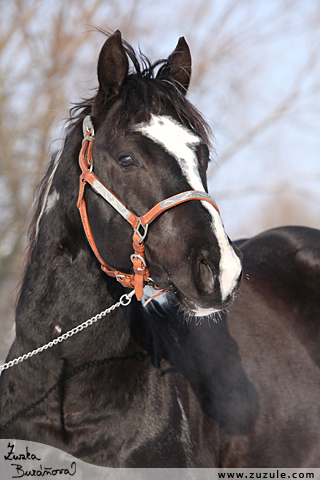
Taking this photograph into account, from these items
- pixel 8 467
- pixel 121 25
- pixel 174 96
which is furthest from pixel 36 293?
pixel 121 25

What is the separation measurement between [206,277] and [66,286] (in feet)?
2.72

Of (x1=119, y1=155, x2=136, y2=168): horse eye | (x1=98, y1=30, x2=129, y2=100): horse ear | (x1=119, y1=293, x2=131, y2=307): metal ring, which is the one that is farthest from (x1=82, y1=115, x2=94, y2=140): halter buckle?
(x1=119, y1=293, x2=131, y2=307): metal ring

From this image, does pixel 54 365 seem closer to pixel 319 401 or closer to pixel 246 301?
pixel 246 301

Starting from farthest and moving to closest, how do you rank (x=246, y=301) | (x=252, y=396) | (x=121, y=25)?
1. (x=121, y=25)
2. (x=246, y=301)
3. (x=252, y=396)

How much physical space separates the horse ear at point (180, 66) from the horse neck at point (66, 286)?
699mm

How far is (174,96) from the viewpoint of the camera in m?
2.36

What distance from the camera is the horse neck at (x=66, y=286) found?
2359 mm

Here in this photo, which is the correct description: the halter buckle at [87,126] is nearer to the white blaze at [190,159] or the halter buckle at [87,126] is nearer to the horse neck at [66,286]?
the horse neck at [66,286]

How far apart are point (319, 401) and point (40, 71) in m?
9.68

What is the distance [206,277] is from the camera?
193cm

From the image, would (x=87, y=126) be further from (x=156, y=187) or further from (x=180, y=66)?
(x=180, y=66)

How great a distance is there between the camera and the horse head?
1.96m

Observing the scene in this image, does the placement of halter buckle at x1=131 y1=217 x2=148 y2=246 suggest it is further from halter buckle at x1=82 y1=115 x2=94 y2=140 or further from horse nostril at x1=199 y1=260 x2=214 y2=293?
halter buckle at x1=82 y1=115 x2=94 y2=140

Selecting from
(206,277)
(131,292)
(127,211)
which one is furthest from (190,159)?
(131,292)
